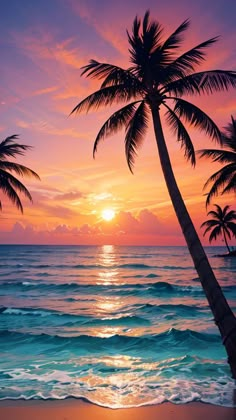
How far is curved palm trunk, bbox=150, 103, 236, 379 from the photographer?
7.03 m

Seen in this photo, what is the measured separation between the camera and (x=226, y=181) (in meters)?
19.0

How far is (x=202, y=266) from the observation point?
25.1 feet

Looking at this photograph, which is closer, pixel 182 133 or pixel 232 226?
pixel 182 133

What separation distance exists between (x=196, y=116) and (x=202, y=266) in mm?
4301

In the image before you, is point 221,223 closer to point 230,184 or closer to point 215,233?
point 215,233

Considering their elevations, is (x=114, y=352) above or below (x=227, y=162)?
below

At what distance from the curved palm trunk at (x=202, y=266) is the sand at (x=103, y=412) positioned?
107 centimetres

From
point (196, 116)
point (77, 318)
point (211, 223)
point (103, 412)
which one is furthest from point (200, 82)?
point (211, 223)

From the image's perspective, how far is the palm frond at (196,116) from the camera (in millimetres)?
9406

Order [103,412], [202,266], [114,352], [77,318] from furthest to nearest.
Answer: [77,318]
[114,352]
[202,266]
[103,412]

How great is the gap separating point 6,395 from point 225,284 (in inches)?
1132

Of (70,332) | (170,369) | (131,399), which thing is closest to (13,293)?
(70,332)

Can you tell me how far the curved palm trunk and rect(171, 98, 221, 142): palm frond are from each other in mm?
826

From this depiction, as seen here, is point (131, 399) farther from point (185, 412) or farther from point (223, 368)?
point (223, 368)
